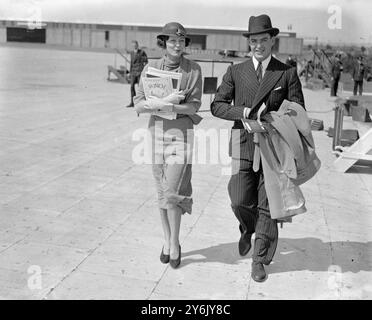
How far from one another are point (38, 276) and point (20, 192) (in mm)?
2469

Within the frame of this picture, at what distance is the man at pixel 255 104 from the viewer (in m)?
4.18

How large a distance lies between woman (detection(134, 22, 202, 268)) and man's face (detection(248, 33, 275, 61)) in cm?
49

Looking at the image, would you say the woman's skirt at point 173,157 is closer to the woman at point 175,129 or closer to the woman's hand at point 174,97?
the woman at point 175,129

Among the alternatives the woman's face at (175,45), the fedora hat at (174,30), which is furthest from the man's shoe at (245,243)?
the fedora hat at (174,30)

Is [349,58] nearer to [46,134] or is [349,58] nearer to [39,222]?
[46,134]

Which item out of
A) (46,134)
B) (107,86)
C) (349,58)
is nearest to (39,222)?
(46,134)

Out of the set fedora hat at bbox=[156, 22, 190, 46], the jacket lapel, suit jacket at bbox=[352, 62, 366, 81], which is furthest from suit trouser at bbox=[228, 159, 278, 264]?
suit jacket at bbox=[352, 62, 366, 81]

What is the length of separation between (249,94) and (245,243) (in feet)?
4.12

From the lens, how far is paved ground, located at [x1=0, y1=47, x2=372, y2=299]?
13.5 feet

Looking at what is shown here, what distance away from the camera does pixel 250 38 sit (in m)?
4.23

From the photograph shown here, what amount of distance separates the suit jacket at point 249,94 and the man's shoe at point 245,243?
72 cm

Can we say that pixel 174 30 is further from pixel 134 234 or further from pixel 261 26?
pixel 134 234

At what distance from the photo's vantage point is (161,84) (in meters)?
4.28

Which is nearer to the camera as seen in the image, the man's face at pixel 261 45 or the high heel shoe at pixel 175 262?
the man's face at pixel 261 45
